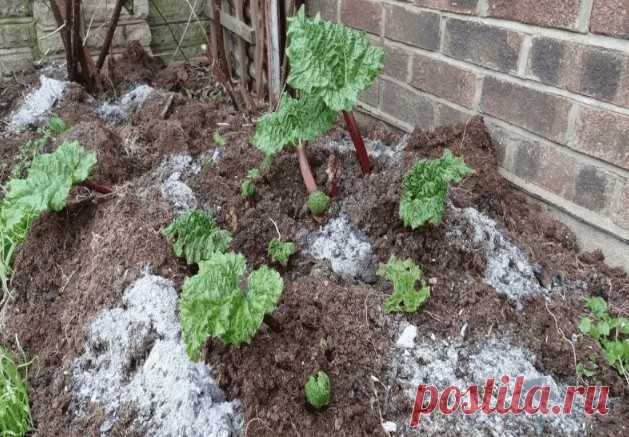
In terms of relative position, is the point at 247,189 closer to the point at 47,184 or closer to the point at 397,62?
the point at 47,184

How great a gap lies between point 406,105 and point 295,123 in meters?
0.84

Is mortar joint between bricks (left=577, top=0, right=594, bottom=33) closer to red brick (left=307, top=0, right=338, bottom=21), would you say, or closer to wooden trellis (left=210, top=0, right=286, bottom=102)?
red brick (left=307, top=0, right=338, bottom=21)

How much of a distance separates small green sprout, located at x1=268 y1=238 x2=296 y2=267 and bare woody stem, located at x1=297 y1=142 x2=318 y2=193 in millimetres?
297

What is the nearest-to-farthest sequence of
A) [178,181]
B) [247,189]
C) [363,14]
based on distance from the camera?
1. [247,189]
2. [178,181]
3. [363,14]

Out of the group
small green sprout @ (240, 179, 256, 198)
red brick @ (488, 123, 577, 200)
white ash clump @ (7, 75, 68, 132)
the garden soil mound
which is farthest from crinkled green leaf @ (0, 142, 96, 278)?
red brick @ (488, 123, 577, 200)

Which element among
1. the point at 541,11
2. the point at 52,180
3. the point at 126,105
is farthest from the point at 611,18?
the point at 126,105

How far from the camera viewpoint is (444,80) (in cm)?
246

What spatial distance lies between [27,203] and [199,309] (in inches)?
37.5

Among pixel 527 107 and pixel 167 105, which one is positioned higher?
pixel 527 107

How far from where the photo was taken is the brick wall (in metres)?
1.83

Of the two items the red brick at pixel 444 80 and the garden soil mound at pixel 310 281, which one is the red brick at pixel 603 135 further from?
the red brick at pixel 444 80

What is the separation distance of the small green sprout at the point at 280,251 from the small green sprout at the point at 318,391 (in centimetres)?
57

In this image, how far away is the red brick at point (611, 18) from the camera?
1.71 m

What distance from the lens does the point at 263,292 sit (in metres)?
1.44
